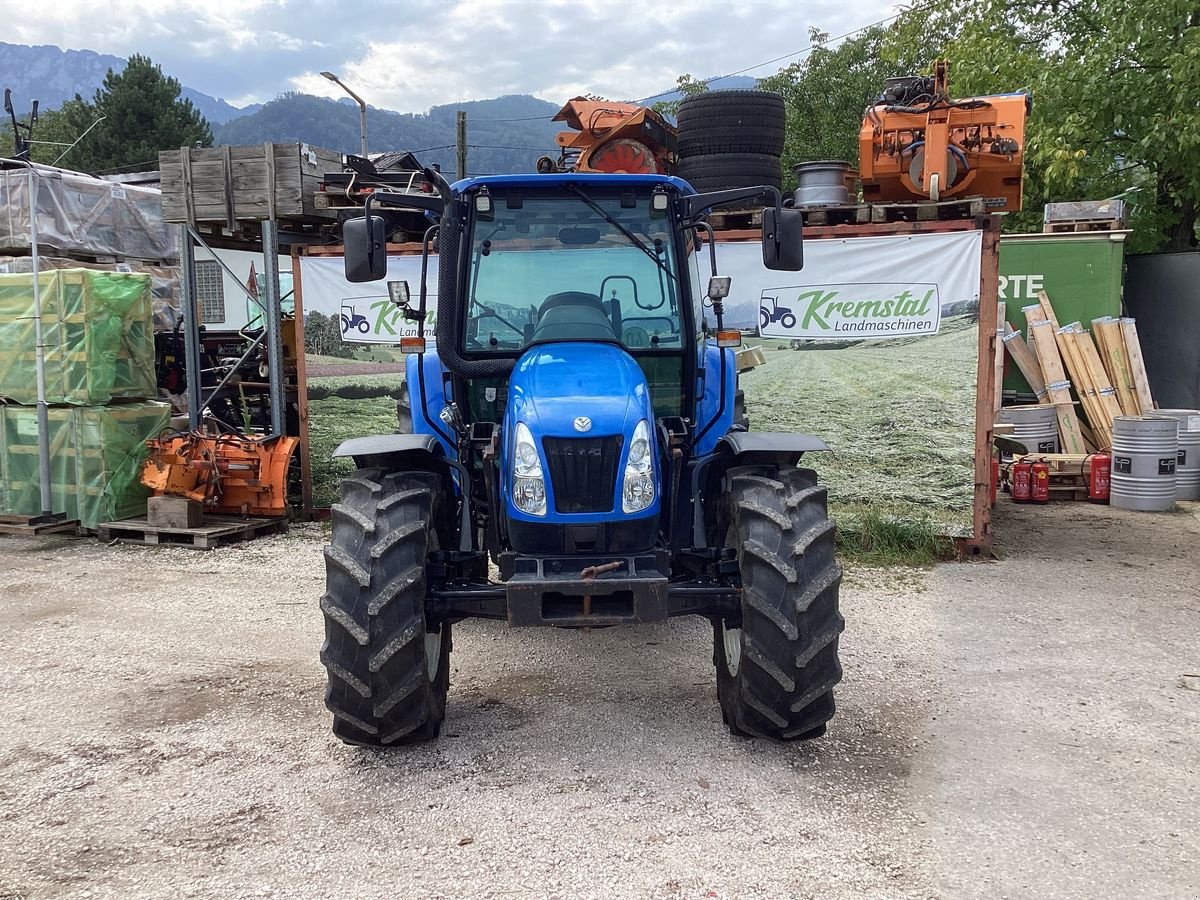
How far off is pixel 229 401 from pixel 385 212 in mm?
2832

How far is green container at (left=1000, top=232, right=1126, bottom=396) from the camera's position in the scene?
1084 centimetres

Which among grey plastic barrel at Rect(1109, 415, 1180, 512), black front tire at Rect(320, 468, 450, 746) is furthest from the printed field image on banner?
black front tire at Rect(320, 468, 450, 746)

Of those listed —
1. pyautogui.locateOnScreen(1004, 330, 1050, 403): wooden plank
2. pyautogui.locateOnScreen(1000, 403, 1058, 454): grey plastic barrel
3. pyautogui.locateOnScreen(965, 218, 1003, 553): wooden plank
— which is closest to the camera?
pyautogui.locateOnScreen(965, 218, 1003, 553): wooden plank

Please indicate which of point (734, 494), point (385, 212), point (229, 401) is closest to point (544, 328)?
point (734, 494)

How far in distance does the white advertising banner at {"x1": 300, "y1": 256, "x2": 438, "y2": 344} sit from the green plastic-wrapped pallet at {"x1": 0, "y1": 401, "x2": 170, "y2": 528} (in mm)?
1760

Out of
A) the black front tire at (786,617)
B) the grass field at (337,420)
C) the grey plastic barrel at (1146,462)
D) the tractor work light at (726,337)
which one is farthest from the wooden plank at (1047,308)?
the black front tire at (786,617)

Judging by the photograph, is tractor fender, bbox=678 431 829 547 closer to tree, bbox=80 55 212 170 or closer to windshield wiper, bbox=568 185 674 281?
windshield wiper, bbox=568 185 674 281

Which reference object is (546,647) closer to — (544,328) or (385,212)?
(544,328)

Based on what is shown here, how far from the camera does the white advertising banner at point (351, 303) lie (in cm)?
869

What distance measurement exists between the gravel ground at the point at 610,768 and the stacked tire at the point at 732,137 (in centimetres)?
368

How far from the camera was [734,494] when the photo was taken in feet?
13.6

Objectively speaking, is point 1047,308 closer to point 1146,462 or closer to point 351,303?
point 1146,462

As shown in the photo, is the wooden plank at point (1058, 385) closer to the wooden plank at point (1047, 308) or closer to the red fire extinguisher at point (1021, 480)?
the wooden plank at point (1047, 308)

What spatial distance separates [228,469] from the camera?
855 centimetres
